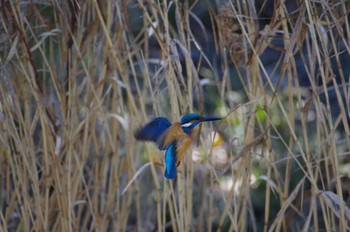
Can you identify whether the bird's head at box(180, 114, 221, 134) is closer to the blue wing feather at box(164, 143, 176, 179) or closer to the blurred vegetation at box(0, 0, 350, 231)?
the blue wing feather at box(164, 143, 176, 179)

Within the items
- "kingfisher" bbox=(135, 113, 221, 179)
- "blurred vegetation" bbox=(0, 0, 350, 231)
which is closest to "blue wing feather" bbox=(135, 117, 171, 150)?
"kingfisher" bbox=(135, 113, 221, 179)

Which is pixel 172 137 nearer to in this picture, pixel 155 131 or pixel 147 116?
pixel 155 131

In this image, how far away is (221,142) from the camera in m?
1.63

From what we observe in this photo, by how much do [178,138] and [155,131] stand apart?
1.4 inches

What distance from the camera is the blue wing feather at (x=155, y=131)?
0.82 meters

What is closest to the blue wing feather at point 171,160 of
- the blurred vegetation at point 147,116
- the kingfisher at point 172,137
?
the kingfisher at point 172,137

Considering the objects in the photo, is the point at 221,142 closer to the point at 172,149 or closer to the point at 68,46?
the point at 68,46

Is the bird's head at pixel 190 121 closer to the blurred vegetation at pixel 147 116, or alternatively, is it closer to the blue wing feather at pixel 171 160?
the blue wing feather at pixel 171 160

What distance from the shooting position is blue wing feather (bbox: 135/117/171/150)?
2.69ft

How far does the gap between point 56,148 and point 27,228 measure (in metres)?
0.21

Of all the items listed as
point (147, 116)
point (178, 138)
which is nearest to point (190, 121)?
point (178, 138)

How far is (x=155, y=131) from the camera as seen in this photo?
833mm

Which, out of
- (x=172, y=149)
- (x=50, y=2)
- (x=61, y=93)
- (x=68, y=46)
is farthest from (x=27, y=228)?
(x=172, y=149)

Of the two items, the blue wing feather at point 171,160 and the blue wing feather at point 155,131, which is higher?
the blue wing feather at point 155,131
